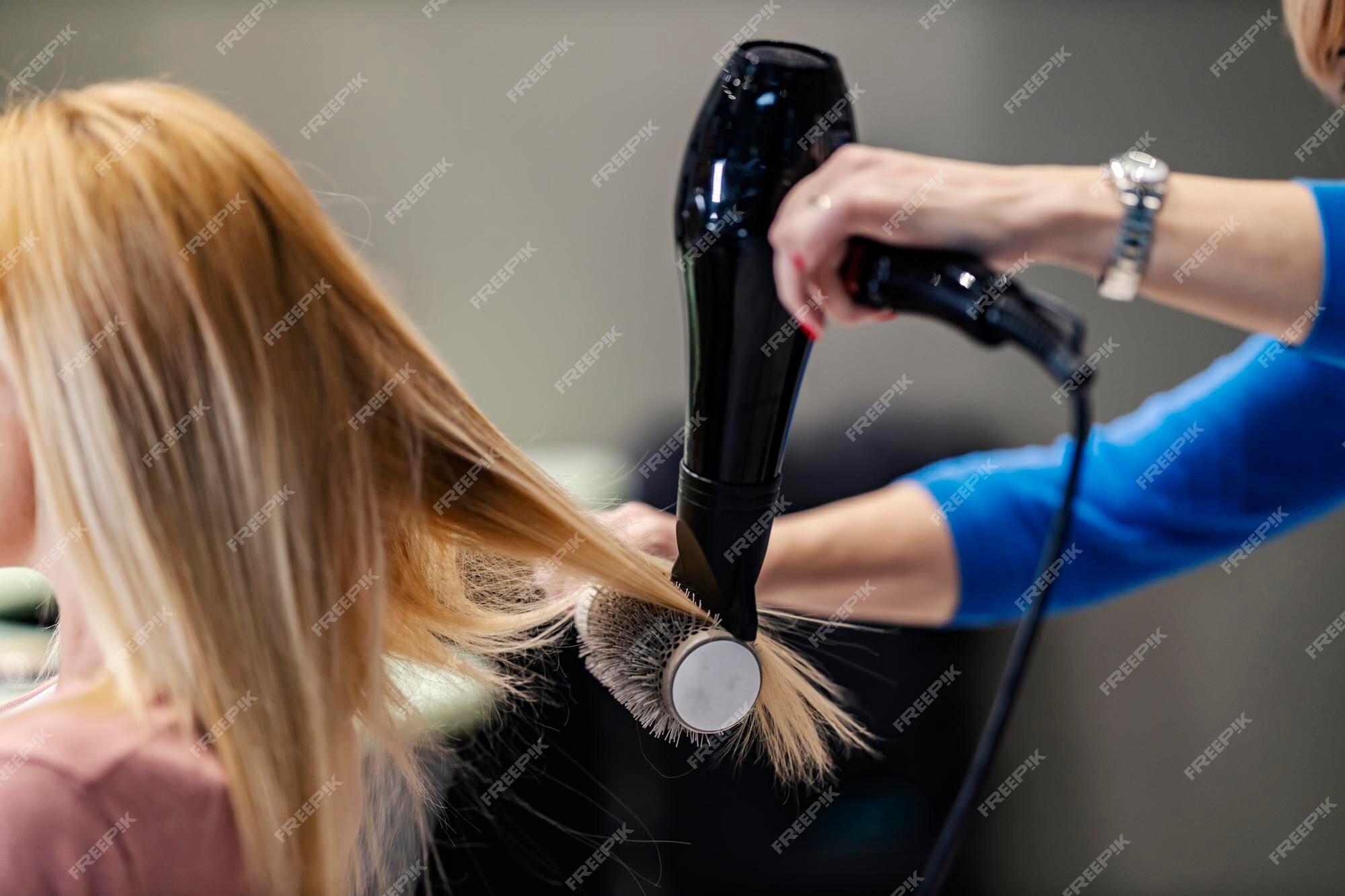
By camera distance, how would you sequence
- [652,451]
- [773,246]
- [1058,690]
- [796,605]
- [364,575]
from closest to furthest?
[773,246] < [364,575] < [796,605] < [652,451] < [1058,690]

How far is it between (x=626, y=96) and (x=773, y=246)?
1067 millimetres

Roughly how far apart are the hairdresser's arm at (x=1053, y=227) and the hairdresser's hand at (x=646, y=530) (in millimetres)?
250

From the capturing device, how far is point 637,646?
521 millimetres

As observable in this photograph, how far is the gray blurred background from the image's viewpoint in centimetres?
142

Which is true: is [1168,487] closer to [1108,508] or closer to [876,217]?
[1108,508]

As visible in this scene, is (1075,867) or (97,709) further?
(1075,867)

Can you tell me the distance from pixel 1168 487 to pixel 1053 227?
39cm

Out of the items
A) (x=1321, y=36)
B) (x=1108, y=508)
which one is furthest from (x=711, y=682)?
(x=1321, y=36)

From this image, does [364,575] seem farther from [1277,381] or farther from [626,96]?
[626,96]

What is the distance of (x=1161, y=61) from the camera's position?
142 centimetres

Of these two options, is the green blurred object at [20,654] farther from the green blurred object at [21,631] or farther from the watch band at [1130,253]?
the watch band at [1130,253]

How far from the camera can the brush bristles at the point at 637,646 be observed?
507mm

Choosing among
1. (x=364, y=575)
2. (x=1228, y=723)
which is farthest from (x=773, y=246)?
(x=1228, y=723)

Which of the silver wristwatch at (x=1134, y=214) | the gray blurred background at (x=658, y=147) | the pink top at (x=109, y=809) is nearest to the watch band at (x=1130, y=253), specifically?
the silver wristwatch at (x=1134, y=214)
